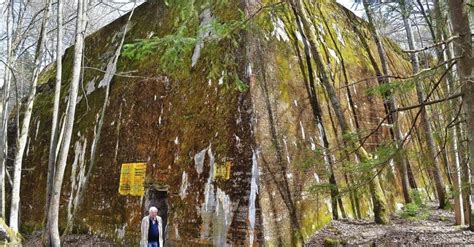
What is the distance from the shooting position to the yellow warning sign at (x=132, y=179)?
27.3 feet

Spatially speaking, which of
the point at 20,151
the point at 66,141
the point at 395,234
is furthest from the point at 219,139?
the point at 20,151

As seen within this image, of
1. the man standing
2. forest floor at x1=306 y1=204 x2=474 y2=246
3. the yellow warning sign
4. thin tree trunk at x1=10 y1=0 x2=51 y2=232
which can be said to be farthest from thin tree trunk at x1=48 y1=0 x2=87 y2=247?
forest floor at x1=306 y1=204 x2=474 y2=246

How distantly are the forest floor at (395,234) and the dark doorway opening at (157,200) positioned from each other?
3248 mm

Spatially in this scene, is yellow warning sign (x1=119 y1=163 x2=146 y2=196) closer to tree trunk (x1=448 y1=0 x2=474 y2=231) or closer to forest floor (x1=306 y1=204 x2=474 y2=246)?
forest floor (x1=306 y1=204 x2=474 y2=246)

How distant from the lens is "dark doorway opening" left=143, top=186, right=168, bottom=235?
26.6ft

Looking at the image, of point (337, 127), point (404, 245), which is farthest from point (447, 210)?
point (404, 245)

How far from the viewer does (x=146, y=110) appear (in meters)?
8.95

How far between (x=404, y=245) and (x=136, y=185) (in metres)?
5.42

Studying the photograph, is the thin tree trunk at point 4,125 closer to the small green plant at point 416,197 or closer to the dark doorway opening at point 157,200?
the dark doorway opening at point 157,200

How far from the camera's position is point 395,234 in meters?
6.36

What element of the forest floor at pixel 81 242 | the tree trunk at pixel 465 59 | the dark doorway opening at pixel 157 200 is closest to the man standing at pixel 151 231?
the dark doorway opening at pixel 157 200

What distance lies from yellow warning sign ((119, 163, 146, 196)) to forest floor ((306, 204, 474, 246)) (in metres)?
3.86

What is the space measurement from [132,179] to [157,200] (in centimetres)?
82

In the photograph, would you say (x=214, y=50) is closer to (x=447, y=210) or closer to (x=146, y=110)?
(x=146, y=110)
